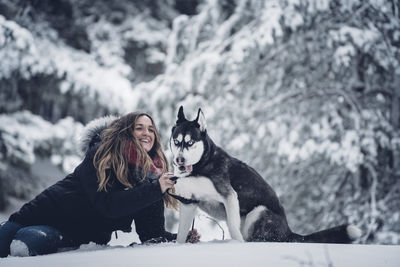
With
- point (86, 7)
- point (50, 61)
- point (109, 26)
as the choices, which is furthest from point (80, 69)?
point (86, 7)

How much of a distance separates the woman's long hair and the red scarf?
0.07 feet

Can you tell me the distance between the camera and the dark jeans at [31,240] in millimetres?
2787

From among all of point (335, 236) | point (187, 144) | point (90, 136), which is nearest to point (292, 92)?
point (335, 236)

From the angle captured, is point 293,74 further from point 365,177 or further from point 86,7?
point 86,7

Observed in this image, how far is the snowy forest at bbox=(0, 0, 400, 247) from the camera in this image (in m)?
6.31

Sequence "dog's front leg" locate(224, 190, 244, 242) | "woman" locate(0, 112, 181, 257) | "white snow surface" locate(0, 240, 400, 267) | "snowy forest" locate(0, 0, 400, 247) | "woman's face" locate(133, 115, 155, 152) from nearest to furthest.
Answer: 1. "white snow surface" locate(0, 240, 400, 267)
2. "dog's front leg" locate(224, 190, 244, 242)
3. "woman" locate(0, 112, 181, 257)
4. "woman's face" locate(133, 115, 155, 152)
5. "snowy forest" locate(0, 0, 400, 247)

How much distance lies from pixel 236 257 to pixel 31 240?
148 cm

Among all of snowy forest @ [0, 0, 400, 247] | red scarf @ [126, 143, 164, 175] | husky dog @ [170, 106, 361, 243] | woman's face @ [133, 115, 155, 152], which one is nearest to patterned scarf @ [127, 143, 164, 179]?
red scarf @ [126, 143, 164, 175]

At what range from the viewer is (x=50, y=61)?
8.64 m

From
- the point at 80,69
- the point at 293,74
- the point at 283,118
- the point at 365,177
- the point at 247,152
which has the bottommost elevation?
the point at 365,177

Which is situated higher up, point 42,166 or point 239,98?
point 239,98

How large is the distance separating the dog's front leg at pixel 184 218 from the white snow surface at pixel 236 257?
0.28m

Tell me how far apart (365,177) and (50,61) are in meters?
6.78

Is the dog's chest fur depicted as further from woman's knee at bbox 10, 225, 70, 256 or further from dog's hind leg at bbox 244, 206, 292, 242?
woman's knee at bbox 10, 225, 70, 256
